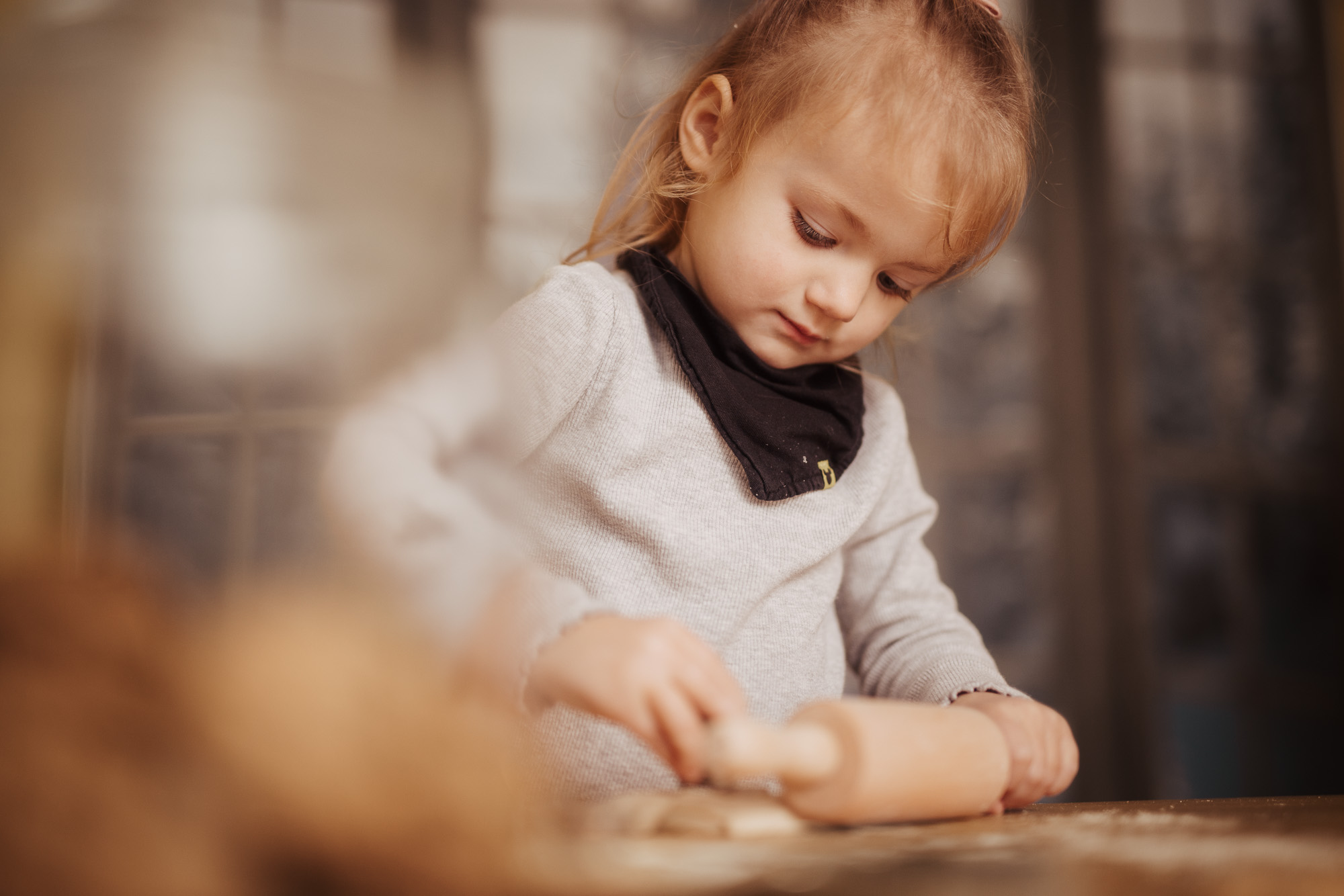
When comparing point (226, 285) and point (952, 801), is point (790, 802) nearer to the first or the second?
point (952, 801)

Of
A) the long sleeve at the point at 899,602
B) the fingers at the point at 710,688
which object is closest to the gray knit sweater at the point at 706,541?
the long sleeve at the point at 899,602

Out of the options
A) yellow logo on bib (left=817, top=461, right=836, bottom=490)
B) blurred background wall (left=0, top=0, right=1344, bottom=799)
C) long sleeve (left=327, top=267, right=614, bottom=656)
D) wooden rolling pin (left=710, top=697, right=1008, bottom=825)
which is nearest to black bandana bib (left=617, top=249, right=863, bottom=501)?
yellow logo on bib (left=817, top=461, right=836, bottom=490)

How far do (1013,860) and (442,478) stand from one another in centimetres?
19

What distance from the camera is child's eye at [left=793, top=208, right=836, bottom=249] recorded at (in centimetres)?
57

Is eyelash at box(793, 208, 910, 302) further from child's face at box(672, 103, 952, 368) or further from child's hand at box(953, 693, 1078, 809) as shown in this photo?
child's hand at box(953, 693, 1078, 809)

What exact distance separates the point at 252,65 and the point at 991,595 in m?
1.86

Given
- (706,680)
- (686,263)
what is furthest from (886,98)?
(706,680)

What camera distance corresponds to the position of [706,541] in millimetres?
595

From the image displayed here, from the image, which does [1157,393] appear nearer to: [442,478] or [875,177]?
[875,177]

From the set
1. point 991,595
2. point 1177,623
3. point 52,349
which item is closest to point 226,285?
point 52,349

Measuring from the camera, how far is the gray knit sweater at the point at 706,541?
54cm

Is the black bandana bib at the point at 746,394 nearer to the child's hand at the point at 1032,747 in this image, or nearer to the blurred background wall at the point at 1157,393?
the child's hand at the point at 1032,747

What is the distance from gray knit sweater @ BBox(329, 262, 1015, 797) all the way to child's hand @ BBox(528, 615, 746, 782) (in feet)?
0.28

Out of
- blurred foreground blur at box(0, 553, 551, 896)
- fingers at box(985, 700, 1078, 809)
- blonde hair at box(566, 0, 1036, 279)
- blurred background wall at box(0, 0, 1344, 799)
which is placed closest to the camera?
blurred foreground blur at box(0, 553, 551, 896)
